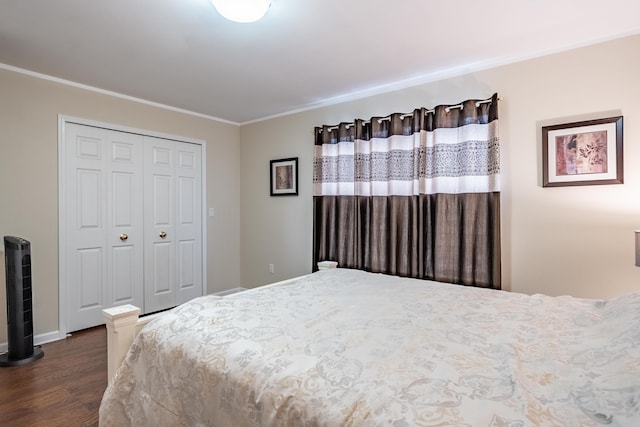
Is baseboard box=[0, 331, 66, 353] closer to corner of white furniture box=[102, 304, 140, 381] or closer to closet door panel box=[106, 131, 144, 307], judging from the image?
closet door panel box=[106, 131, 144, 307]

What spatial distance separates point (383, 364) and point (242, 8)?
1.82m

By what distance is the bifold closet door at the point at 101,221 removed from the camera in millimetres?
3227

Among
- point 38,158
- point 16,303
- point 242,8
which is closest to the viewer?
point 242,8

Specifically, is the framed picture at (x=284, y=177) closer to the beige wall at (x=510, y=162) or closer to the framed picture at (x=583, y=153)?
the beige wall at (x=510, y=162)

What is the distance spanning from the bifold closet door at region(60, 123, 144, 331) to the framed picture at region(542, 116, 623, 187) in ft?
12.4

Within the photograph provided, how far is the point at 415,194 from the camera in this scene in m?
3.02

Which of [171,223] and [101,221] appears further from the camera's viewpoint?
[171,223]

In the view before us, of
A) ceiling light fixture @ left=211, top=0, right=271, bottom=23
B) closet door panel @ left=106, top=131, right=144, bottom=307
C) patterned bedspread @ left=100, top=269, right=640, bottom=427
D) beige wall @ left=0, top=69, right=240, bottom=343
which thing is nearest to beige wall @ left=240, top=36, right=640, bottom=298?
patterned bedspread @ left=100, top=269, right=640, bottom=427

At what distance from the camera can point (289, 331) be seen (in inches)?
56.2

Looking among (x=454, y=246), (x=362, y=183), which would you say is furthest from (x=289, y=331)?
(x=362, y=183)

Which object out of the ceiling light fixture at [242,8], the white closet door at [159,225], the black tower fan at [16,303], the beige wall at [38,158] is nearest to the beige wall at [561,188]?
the ceiling light fixture at [242,8]

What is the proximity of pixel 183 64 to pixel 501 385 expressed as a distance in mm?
2893

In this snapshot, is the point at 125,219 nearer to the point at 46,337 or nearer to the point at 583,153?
the point at 46,337

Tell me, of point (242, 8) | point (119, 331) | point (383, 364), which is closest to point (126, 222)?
point (119, 331)
